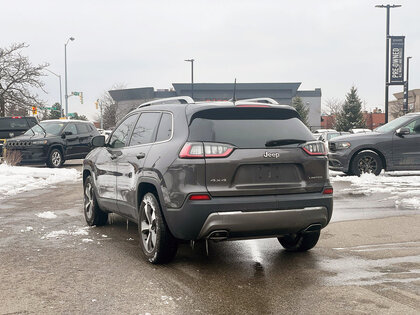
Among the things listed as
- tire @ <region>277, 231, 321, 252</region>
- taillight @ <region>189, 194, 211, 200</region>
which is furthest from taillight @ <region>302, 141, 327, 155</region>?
taillight @ <region>189, 194, 211, 200</region>

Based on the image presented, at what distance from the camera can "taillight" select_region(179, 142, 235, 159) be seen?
15.7ft

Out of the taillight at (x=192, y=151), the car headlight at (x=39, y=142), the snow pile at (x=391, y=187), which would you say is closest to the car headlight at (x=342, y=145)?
the snow pile at (x=391, y=187)

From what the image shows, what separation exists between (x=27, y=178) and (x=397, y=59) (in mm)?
24560

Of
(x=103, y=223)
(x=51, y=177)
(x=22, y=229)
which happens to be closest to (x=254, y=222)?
(x=103, y=223)

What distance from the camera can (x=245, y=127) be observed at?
503 cm

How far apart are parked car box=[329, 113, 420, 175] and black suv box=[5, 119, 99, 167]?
963 centimetres

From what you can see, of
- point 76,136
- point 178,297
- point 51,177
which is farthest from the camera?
point 76,136

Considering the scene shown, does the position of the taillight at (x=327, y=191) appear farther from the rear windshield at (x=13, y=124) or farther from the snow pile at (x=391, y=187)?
the rear windshield at (x=13, y=124)

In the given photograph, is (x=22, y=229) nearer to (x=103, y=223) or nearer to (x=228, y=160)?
(x=103, y=223)

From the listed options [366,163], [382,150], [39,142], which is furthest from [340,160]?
[39,142]

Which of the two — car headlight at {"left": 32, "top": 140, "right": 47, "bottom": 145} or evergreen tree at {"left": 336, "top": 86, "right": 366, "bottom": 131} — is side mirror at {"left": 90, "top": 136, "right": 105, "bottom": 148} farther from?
evergreen tree at {"left": 336, "top": 86, "right": 366, "bottom": 131}

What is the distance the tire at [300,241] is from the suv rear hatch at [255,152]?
2.53 feet

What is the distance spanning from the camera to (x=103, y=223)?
761 cm

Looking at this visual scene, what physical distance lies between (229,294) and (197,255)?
1.49 metres
